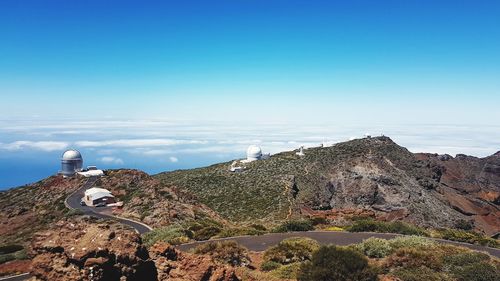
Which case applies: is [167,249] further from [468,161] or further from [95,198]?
[468,161]

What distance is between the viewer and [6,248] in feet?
74.0

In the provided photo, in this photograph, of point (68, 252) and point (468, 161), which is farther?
point (468, 161)

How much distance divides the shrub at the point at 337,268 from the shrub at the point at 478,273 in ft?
9.61

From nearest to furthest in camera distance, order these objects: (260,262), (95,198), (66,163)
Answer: (260,262) < (95,198) < (66,163)

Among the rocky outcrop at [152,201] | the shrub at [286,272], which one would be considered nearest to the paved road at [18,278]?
the shrub at [286,272]

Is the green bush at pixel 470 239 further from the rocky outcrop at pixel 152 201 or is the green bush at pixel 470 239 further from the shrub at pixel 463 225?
the shrub at pixel 463 225

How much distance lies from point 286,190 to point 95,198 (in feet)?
68.2

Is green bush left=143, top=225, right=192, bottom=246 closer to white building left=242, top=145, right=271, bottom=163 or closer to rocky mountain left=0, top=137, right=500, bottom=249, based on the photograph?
rocky mountain left=0, top=137, right=500, bottom=249

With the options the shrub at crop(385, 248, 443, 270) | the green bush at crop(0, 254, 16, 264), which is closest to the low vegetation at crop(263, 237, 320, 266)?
the shrub at crop(385, 248, 443, 270)

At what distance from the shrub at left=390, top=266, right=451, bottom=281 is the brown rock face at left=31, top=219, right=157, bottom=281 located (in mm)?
6920

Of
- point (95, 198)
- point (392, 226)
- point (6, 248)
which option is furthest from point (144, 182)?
point (392, 226)

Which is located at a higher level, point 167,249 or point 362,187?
point 167,249

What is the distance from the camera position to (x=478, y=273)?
10.8 meters

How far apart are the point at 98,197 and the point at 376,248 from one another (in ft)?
112
